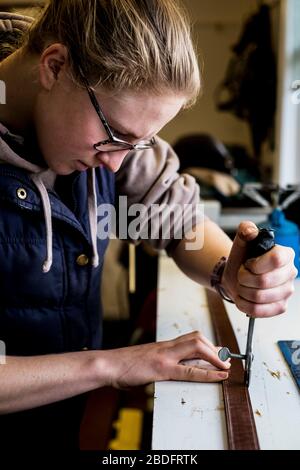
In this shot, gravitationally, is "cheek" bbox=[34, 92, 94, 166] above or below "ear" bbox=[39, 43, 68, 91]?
below

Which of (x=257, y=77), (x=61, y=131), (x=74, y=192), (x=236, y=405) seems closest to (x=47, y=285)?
(x=74, y=192)

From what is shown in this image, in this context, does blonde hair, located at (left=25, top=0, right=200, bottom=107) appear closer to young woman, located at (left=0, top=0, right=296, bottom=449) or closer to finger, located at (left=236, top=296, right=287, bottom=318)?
young woman, located at (left=0, top=0, right=296, bottom=449)

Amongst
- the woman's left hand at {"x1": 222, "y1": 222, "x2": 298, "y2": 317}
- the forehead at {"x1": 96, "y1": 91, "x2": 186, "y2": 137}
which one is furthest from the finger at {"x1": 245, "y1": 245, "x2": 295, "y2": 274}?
the forehead at {"x1": 96, "y1": 91, "x2": 186, "y2": 137}

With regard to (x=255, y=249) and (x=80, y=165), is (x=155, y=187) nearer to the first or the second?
(x=80, y=165)

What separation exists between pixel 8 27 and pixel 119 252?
1182 mm

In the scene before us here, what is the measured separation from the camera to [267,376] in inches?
28.1

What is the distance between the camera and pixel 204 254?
0.92 meters

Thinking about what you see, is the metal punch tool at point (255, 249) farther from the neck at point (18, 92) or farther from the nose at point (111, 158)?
the neck at point (18, 92)

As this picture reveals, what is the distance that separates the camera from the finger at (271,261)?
2.12 feet

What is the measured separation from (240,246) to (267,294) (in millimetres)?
84

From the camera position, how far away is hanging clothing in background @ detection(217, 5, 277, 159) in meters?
2.23

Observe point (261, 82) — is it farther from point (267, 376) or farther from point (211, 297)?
point (267, 376)

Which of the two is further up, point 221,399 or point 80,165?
point 80,165

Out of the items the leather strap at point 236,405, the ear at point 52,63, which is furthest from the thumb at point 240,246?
the ear at point 52,63
